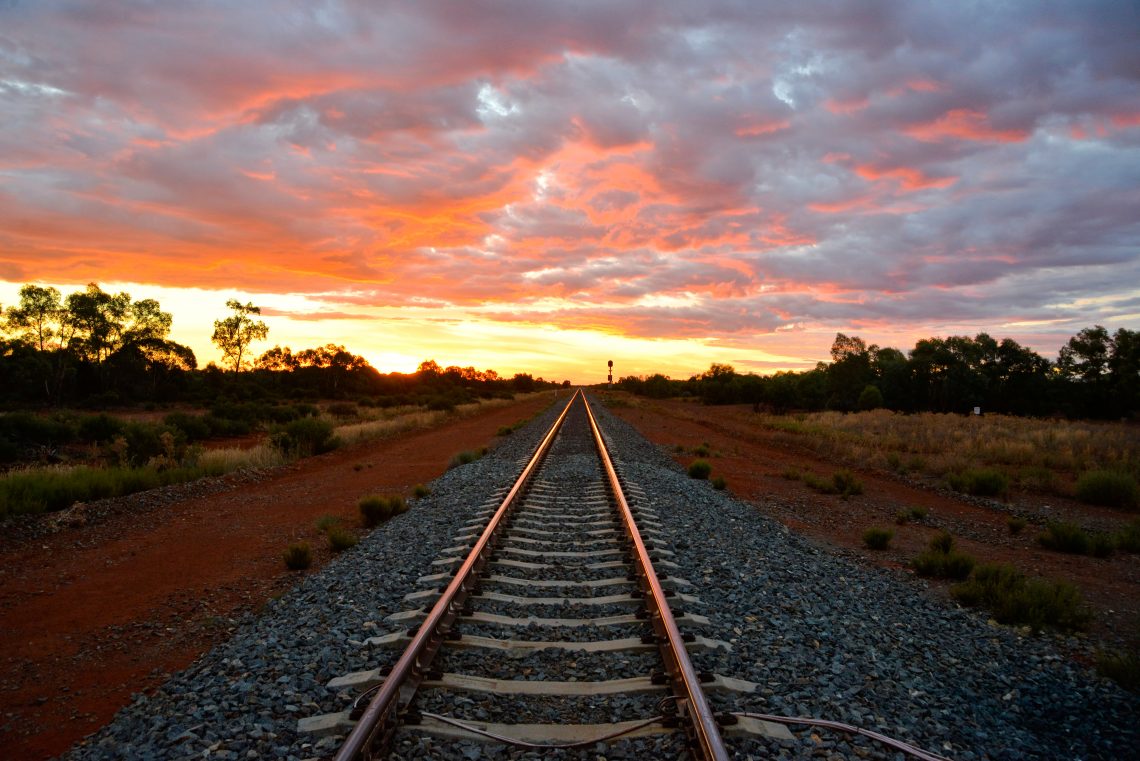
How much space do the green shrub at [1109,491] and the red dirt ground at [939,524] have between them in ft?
1.27

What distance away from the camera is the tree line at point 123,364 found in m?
44.2

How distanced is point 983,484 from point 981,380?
195 feet

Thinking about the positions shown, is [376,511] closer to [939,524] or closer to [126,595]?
[126,595]

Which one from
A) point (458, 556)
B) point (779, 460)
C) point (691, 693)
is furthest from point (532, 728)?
point (779, 460)

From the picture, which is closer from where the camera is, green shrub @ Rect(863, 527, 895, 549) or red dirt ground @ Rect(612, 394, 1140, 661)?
red dirt ground @ Rect(612, 394, 1140, 661)

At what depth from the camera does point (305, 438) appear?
69.7 ft

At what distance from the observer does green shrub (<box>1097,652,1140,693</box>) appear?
4.87 metres

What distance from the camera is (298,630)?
5273 mm

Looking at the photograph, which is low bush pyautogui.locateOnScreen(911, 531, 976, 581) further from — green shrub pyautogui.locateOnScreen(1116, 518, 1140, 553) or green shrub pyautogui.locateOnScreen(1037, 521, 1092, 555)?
green shrub pyautogui.locateOnScreen(1116, 518, 1140, 553)

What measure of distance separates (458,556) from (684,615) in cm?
287

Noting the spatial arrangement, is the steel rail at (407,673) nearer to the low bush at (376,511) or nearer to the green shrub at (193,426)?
the low bush at (376,511)

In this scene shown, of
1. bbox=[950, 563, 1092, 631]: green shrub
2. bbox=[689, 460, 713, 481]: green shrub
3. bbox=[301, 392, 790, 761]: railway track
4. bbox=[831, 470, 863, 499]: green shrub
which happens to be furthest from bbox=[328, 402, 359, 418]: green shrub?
bbox=[950, 563, 1092, 631]: green shrub

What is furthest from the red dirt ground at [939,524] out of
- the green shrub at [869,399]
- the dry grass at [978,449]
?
the green shrub at [869,399]

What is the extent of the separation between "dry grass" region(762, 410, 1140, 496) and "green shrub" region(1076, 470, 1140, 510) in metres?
0.73
